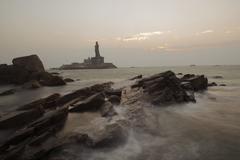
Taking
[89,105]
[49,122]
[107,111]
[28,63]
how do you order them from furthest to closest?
[28,63] → [89,105] → [107,111] → [49,122]

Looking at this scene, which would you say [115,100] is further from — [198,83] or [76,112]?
[198,83]

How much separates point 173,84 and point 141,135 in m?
12.3

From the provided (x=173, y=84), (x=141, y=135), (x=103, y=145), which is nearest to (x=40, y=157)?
(x=103, y=145)

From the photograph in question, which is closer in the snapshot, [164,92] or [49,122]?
[49,122]

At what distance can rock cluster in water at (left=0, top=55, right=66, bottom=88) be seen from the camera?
4069cm

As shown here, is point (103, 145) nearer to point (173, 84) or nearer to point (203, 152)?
point (203, 152)

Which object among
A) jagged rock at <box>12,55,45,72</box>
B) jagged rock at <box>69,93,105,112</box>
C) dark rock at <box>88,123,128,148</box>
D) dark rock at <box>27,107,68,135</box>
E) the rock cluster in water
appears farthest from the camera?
jagged rock at <box>12,55,45,72</box>

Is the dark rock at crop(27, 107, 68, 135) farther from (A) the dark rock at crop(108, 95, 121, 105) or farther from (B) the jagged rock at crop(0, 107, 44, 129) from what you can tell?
(A) the dark rock at crop(108, 95, 121, 105)

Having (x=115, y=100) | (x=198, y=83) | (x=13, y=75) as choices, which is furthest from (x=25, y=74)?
(x=198, y=83)

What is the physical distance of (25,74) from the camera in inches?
1795

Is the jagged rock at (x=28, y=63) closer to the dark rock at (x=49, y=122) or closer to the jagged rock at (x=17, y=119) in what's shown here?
the jagged rock at (x=17, y=119)

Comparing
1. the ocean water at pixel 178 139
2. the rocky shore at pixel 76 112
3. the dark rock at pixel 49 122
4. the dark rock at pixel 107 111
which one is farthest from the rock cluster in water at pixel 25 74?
the dark rock at pixel 49 122

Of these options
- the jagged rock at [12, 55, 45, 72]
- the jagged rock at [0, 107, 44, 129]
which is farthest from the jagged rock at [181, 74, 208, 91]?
the jagged rock at [12, 55, 45, 72]

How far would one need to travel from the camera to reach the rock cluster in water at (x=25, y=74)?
4069 cm
